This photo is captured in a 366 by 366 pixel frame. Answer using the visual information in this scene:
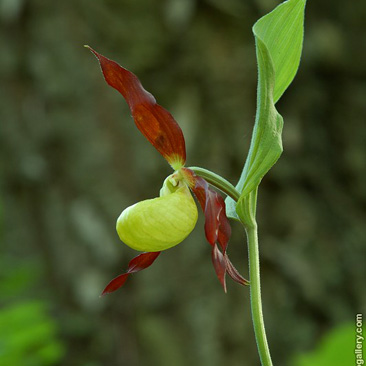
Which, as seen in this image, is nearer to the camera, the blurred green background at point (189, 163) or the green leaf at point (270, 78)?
the green leaf at point (270, 78)

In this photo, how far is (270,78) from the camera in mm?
500

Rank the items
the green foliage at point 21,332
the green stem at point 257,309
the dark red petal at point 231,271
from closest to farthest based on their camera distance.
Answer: the green stem at point 257,309 < the dark red petal at point 231,271 < the green foliage at point 21,332

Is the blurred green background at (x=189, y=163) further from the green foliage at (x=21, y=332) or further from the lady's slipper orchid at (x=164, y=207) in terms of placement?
the lady's slipper orchid at (x=164, y=207)

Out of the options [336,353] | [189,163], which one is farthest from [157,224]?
[189,163]

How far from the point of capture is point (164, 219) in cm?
59

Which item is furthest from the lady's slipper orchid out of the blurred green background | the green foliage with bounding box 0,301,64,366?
the blurred green background

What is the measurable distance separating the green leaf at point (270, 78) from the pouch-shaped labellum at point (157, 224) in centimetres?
8

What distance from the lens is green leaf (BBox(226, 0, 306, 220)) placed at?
1.67 ft

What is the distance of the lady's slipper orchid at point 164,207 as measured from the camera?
575 millimetres

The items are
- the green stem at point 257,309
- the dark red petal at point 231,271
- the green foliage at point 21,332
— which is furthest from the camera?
the green foliage at point 21,332

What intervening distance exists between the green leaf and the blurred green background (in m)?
1.13

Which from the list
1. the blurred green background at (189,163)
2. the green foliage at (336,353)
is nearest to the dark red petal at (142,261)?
the green foliage at (336,353)

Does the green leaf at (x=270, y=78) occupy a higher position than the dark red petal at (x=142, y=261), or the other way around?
the green leaf at (x=270, y=78)

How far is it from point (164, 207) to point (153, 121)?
0.10 m
